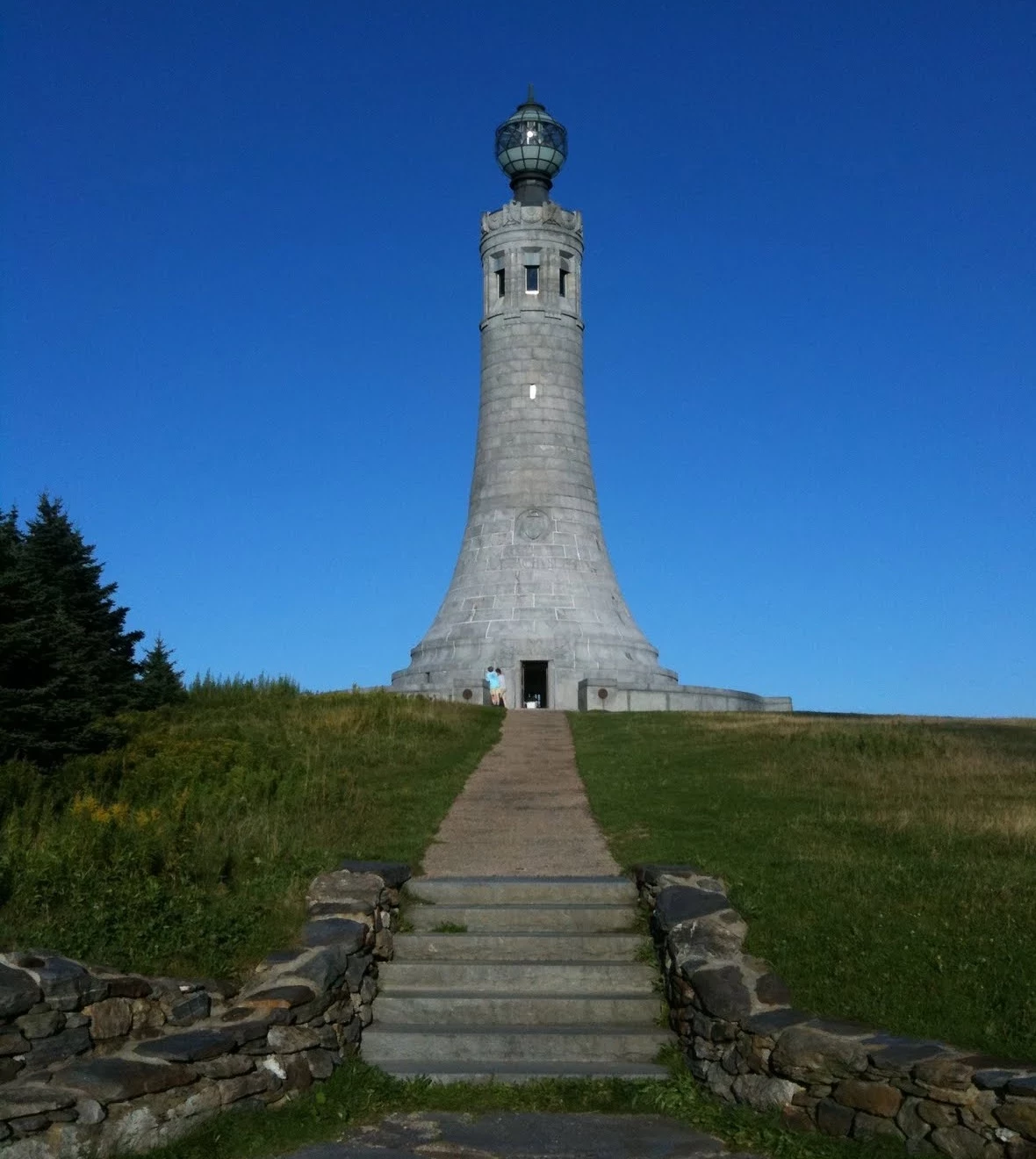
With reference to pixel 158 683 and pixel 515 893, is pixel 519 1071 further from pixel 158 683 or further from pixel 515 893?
pixel 158 683

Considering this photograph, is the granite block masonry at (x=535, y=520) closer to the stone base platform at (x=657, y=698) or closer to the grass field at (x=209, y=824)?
the stone base platform at (x=657, y=698)

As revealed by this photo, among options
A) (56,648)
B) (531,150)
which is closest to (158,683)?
(56,648)

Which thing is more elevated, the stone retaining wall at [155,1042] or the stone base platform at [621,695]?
the stone base platform at [621,695]

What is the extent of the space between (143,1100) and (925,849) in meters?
8.19

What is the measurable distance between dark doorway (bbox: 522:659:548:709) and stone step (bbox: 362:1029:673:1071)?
31057mm

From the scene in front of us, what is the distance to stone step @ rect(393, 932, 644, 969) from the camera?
11172 mm

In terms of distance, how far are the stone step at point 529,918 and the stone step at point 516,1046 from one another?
1672mm

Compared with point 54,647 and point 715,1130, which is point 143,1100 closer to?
point 715,1130

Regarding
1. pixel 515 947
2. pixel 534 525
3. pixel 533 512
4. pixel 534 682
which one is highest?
pixel 533 512

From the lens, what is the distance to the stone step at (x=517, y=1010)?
10.2m

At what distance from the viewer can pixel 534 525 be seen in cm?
4294

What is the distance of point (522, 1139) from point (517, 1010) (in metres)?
1.98

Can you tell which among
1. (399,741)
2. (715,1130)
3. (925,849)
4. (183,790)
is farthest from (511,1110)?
(399,741)

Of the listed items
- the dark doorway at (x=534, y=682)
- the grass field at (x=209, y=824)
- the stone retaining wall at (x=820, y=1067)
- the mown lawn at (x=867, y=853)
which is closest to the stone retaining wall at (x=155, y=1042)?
the grass field at (x=209, y=824)
